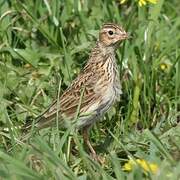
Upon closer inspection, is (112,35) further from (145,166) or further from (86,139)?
(145,166)

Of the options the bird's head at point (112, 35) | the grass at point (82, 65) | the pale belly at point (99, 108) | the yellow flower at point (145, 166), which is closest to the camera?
the yellow flower at point (145, 166)

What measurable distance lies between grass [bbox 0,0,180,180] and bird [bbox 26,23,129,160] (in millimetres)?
130

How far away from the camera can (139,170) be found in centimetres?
510

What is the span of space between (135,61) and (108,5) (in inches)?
40.6

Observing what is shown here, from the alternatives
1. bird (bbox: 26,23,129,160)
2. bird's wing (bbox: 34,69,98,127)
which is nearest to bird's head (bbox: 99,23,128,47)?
bird (bbox: 26,23,129,160)

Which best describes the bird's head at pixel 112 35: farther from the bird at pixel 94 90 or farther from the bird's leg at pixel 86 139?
the bird's leg at pixel 86 139

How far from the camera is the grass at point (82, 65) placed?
20.2 ft

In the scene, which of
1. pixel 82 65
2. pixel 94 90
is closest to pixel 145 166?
pixel 94 90

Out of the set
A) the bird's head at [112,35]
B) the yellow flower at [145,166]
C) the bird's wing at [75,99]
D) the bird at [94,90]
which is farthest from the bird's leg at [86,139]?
the yellow flower at [145,166]

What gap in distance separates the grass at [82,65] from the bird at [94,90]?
0.13 m

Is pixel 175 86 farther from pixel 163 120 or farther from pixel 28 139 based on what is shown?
pixel 28 139

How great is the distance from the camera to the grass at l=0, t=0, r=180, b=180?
6.17 m

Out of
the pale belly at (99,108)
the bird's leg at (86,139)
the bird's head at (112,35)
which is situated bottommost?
the bird's leg at (86,139)

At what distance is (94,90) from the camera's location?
22.5 feet
